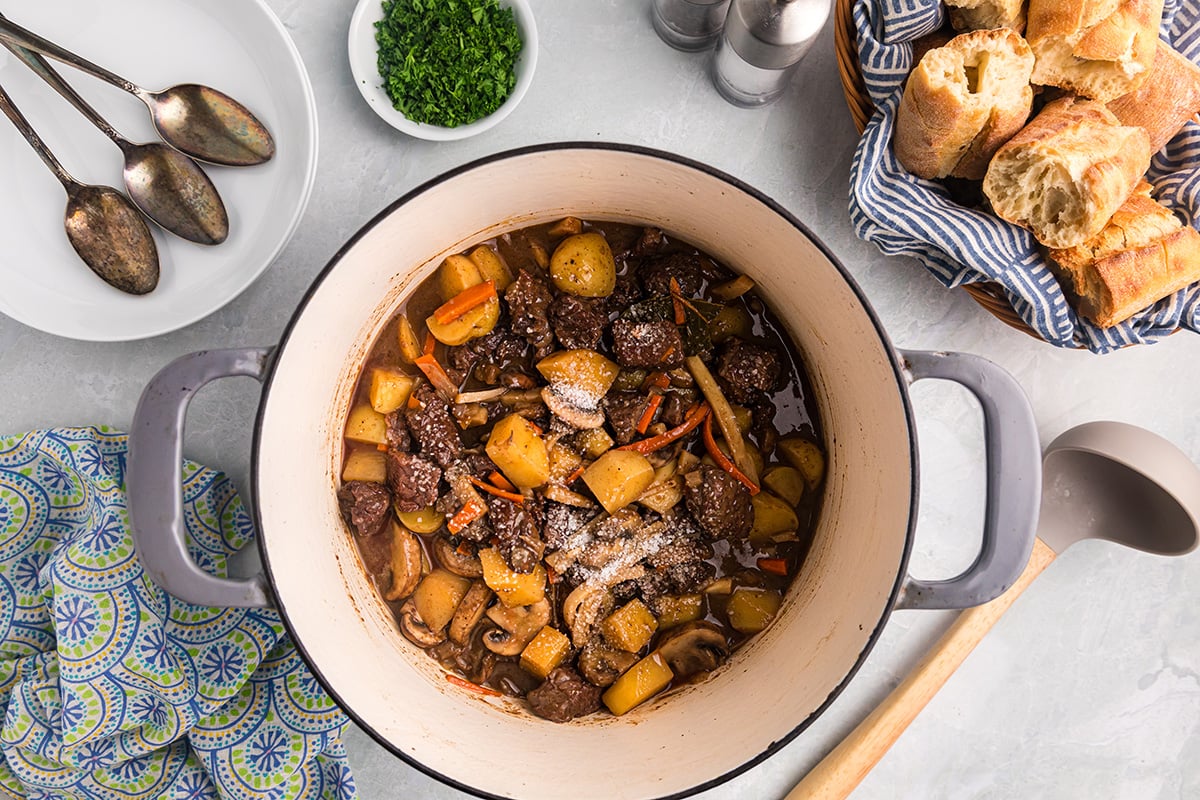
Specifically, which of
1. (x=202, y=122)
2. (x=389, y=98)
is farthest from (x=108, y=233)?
(x=389, y=98)

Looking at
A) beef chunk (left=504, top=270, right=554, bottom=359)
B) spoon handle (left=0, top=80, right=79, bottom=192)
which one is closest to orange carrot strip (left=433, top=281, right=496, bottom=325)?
beef chunk (left=504, top=270, right=554, bottom=359)

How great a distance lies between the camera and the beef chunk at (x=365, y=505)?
182 centimetres

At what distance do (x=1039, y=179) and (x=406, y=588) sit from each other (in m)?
1.55

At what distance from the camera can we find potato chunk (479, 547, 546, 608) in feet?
6.01

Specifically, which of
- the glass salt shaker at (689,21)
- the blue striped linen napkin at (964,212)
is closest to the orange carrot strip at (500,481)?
the blue striped linen napkin at (964,212)

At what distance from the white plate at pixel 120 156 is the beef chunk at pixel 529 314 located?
50 centimetres

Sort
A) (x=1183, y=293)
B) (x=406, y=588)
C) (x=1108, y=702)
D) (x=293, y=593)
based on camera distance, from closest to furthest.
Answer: (x=293, y=593) → (x=1183, y=293) → (x=406, y=588) → (x=1108, y=702)

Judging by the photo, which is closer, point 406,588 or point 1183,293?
point 1183,293

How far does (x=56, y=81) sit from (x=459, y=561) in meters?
1.32

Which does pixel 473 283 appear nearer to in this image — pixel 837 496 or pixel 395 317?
pixel 395 317

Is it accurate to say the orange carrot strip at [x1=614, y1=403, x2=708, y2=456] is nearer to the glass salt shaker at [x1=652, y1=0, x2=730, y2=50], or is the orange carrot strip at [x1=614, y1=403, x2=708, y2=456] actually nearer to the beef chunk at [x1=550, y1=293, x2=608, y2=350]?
the beef chunk at [x1=550, y1=293, x2=608, y2=350]

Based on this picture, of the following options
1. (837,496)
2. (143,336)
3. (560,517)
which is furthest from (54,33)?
(837,496)

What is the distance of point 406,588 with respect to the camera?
1889mm

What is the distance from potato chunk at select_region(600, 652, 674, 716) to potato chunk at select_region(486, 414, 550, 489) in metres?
0.47
